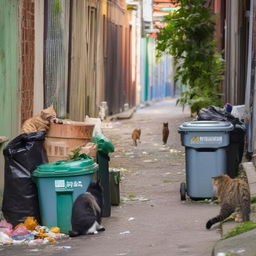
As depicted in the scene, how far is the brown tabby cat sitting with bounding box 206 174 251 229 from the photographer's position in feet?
32.4

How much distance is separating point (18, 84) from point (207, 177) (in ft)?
8.94

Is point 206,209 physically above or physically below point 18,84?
below

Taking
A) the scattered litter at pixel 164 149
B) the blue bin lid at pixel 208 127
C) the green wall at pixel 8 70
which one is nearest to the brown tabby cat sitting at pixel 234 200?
the blue bin lid at pixel 208 127

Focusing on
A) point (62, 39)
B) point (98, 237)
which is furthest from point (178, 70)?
point (98, 237)

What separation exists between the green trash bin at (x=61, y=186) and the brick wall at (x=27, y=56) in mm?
2310

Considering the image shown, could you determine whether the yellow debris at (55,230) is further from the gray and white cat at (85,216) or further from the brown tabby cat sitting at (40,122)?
the brown tabby cat sitting at (40,122)

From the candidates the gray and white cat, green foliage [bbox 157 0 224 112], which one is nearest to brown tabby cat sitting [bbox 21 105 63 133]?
the gray and white cat

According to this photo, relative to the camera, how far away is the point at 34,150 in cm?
1078

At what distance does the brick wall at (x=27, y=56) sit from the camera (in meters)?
12.5

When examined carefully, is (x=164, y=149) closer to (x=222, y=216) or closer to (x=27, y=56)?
(x=27, y=56)

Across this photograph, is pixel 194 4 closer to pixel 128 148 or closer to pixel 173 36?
pixel 173 36

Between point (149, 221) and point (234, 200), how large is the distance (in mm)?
1410

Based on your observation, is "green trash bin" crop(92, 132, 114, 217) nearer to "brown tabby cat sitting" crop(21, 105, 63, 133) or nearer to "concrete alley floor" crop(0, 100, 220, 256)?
"concrete alley floor" crop(0, 100, 220, 256)

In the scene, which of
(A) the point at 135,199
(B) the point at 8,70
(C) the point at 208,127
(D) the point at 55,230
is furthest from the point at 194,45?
(D) the point at 55,230
